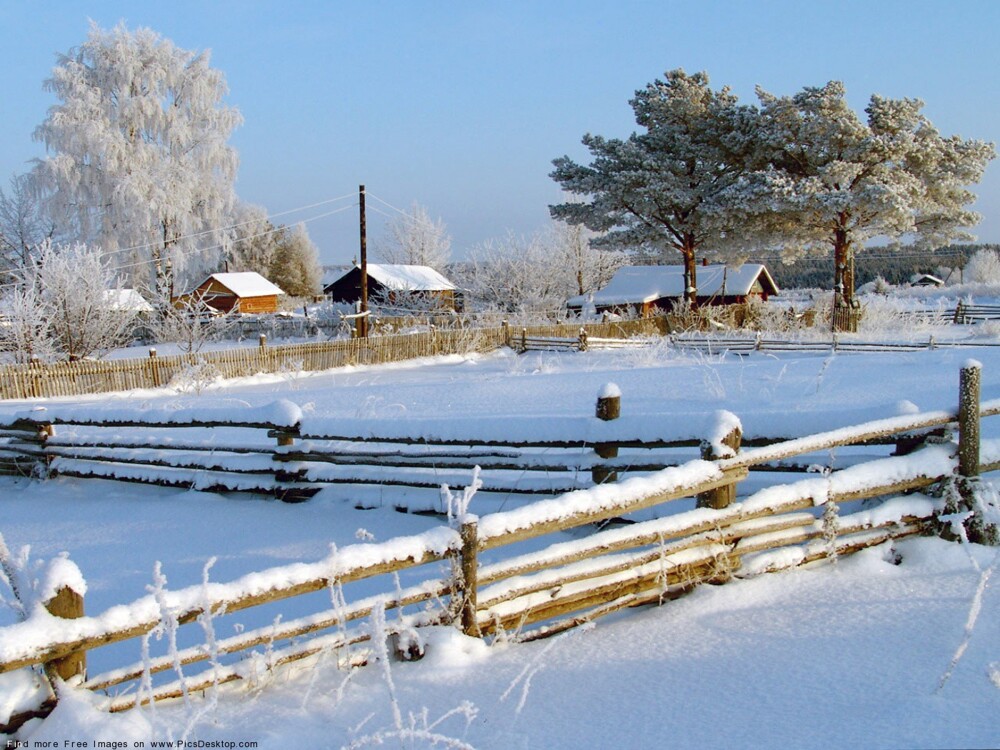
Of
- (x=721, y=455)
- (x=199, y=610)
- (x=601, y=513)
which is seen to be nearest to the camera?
(x=199, y=610)

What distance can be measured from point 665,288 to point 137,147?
26625 millimetres

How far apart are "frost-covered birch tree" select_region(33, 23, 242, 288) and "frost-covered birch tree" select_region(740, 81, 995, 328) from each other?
22529 millimetres

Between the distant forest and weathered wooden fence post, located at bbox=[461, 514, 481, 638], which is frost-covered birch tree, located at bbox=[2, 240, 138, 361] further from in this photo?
the distant forest

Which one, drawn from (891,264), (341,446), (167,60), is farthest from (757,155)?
(891,264)

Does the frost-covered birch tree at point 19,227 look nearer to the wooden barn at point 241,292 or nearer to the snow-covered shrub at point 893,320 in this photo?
the wooden barn at point 241,292

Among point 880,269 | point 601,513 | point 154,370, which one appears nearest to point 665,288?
point 154,370

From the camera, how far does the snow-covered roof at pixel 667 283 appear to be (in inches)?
1619

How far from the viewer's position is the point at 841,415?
5121 millimetres

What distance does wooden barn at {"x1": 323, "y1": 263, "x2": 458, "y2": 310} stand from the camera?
45.2m

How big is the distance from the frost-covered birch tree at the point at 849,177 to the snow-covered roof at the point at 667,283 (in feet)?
34.3

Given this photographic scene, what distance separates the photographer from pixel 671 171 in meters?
31.8

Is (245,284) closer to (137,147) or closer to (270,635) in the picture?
(137,147)

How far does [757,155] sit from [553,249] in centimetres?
2167

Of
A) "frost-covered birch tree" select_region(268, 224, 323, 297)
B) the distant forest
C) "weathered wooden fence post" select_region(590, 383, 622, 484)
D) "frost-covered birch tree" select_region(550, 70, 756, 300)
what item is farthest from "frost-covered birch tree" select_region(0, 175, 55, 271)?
the distant forest
